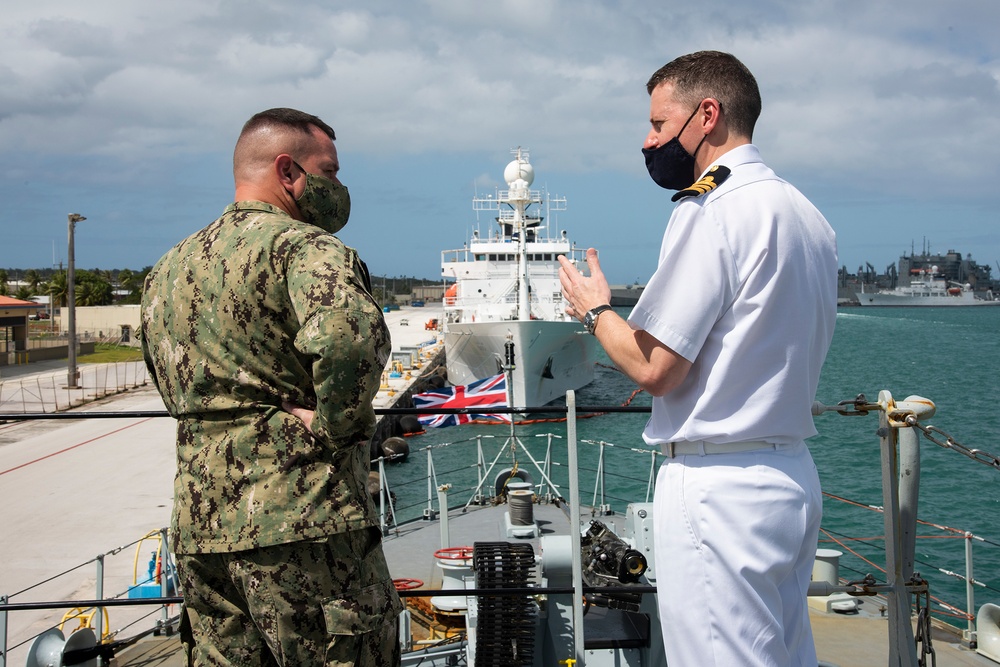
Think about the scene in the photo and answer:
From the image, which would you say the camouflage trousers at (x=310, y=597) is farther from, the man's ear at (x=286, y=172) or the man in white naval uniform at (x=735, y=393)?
the man's ear at (x=286, y=172)

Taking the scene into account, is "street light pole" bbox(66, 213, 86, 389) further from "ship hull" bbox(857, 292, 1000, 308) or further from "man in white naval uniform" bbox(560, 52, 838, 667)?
"ship hull" bbox(857, 292, 1000, 308)

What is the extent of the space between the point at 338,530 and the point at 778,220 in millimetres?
1225

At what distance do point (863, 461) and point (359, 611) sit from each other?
1047 inches

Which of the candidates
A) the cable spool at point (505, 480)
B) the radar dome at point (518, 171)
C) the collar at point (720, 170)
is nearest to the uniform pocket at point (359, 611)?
the collar at point (720, 170)

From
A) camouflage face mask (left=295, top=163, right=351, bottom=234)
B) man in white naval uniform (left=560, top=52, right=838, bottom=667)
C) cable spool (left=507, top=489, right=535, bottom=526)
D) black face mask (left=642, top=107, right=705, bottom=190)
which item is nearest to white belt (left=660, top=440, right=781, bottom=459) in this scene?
man in white naval uniform (left=560, top=52, right=838, bottom=667)

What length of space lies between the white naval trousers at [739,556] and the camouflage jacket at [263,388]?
744 mm

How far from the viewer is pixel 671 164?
2.06m

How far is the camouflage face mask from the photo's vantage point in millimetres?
2102

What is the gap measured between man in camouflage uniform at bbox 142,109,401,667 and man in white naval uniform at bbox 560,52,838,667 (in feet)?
2.19

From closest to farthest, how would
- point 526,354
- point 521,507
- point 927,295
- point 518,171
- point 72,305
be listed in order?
1. point 521,507
2. point 72,305
3. point 526,354
4. point 518,171
5. point 927,295

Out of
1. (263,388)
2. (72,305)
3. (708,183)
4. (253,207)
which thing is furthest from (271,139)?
(72,305)

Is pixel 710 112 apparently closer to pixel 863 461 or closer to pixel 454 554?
pixel 454 554

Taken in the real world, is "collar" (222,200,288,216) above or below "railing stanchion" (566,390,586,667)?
above

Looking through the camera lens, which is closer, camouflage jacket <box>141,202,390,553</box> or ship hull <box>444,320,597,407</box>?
camouflage jacket <box>141,202,390,553</box>
